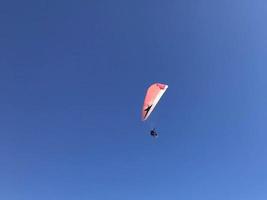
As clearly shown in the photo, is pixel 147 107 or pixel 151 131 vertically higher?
pixel 147 107

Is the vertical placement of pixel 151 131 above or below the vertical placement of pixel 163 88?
below

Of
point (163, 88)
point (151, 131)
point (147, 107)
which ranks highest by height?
point (163, 88)

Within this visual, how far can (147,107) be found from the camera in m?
39.8

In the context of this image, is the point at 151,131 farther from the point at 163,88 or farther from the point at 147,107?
the point at 163,88

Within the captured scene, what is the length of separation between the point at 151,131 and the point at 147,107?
21.3ft

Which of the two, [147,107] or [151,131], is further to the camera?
[147,107]

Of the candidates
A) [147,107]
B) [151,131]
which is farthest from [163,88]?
[151,131]

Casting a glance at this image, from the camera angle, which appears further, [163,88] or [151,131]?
[163,88]

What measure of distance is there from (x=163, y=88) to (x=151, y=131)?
902cm

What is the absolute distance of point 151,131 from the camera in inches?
1341

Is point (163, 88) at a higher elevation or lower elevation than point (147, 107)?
higher

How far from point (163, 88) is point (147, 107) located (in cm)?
391
